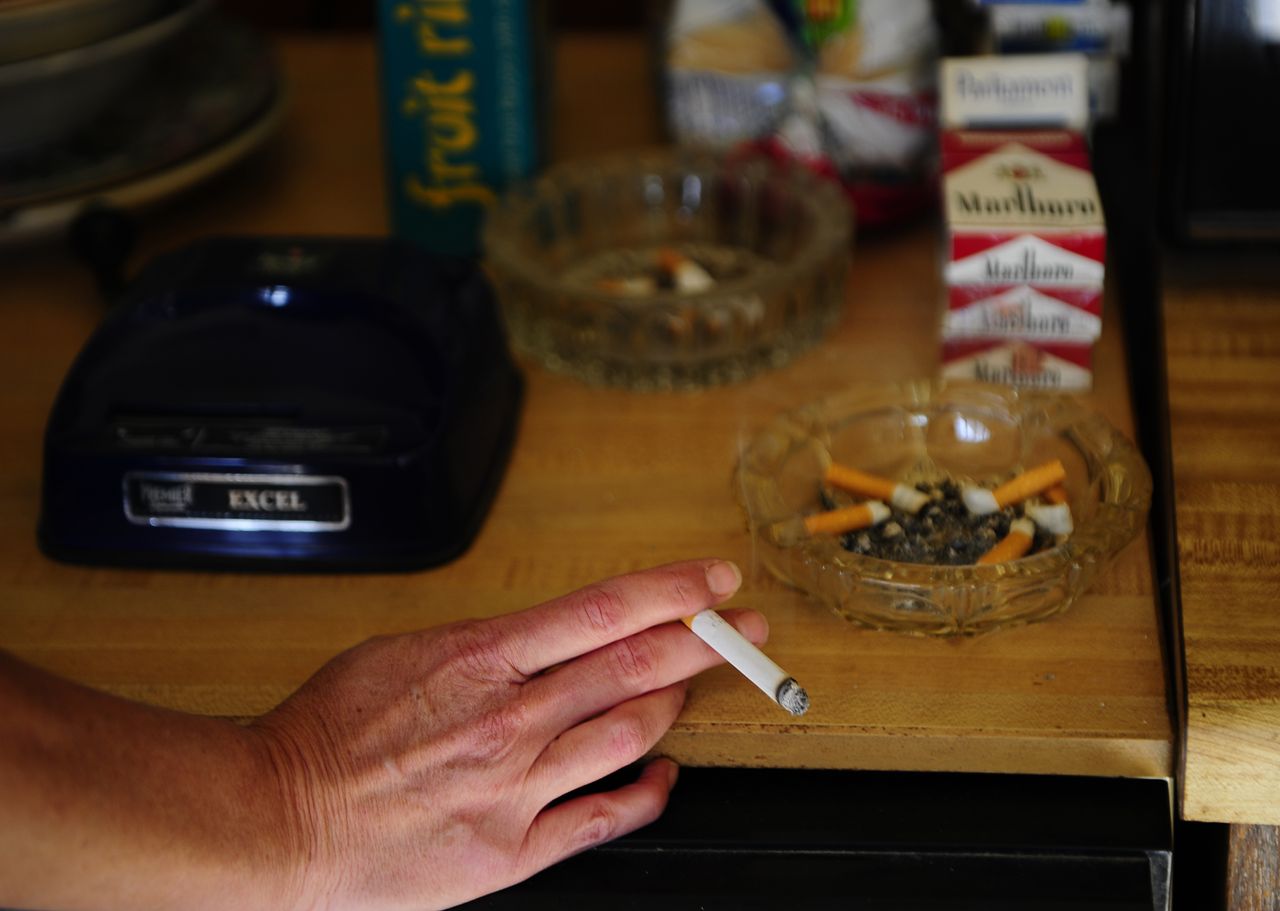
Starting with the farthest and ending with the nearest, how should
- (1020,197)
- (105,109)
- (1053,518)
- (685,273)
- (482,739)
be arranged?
(105,109), (685,273), (1020,197), (1053,518), (482,739)

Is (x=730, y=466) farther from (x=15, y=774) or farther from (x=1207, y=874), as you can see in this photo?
(x=15, y=774)

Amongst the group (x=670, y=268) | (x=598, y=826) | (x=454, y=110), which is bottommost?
(x=598, y=826)

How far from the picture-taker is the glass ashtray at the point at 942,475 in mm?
805

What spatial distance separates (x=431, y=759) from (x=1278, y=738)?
0.42 m

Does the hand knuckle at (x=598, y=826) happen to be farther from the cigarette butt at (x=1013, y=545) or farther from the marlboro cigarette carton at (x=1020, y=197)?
the marlboro cigarette carton at (x=1020, y=197)

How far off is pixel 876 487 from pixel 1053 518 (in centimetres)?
10

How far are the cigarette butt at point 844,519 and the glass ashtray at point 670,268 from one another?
223 mm

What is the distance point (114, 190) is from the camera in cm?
118

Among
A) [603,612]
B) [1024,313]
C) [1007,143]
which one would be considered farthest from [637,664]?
[1007,143]

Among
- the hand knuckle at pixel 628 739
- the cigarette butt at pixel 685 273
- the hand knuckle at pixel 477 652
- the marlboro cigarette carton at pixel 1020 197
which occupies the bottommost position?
the hand knuckle at pixel 628 739

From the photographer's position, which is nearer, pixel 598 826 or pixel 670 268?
pixel 598 826

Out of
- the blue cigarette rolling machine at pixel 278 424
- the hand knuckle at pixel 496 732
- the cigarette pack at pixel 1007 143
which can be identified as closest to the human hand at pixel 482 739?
the hand knuckle at pixel 496 732

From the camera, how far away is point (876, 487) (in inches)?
35.0

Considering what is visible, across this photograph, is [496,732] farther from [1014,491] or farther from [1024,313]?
[1024,313]
